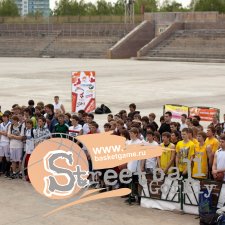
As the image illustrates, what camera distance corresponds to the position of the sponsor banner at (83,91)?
2417 centimetres

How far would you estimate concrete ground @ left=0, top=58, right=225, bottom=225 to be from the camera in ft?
35.2

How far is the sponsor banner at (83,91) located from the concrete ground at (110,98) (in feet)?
3.47

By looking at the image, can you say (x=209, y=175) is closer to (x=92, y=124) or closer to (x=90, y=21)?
(x=92, y=124)

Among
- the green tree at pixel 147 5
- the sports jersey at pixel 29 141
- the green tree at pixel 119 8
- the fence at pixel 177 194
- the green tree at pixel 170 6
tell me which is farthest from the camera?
the green tree at pixel 147 5

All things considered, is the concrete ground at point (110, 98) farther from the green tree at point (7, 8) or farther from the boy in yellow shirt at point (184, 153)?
the green tree at point (7, 8)

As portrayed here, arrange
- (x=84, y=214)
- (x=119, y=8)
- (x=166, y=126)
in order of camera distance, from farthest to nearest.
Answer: (x=119, y=8) < (x=166, y=126) < (x=84, y=214)

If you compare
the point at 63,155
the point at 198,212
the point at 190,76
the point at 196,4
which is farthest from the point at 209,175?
the point at 196,4

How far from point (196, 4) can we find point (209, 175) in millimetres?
93939

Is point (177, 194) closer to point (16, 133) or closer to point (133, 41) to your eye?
point (16, 133)

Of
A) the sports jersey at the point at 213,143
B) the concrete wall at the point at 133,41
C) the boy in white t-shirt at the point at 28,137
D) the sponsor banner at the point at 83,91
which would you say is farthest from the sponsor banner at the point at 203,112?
the concrete wall at the point at 133,41

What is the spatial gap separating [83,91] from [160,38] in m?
45.3

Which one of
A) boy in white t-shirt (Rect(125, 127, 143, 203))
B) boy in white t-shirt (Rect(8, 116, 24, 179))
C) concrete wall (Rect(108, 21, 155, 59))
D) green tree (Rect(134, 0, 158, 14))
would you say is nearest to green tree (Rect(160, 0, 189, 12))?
green tree (Rect(134, 0, 158, 14))

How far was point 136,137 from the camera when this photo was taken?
11.4 meters

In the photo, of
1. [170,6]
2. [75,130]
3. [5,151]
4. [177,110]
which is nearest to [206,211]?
[75,130]
